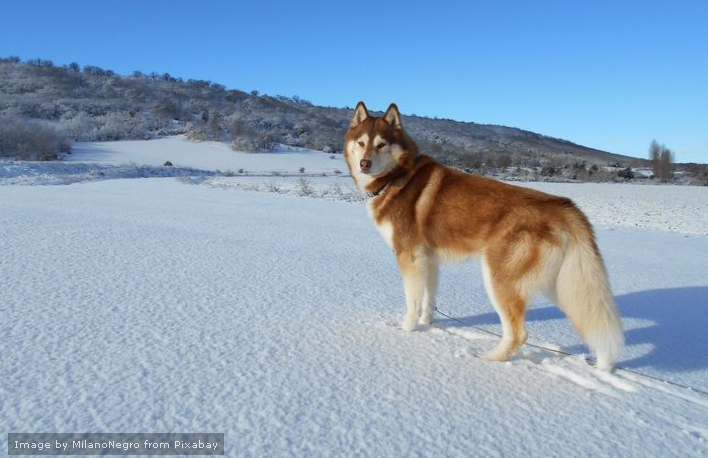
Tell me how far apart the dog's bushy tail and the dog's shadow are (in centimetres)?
47

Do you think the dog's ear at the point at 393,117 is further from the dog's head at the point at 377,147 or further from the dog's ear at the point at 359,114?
the dog's ear at the point at 359,114

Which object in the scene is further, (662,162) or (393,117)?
(662,162)

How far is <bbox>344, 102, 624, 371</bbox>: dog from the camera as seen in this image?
284 centimetres

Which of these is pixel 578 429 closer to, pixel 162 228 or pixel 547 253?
pixel 547 253

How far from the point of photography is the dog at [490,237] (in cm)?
284

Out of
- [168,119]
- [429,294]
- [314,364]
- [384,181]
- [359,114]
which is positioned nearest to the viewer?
[314,364]

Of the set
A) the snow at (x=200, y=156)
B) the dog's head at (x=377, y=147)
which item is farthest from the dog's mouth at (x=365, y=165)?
the snow at (x=200, y=156)

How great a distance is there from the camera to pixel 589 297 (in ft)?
9.20

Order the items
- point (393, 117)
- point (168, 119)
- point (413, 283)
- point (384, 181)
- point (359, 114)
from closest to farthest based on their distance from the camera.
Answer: point (413, 283) → point (384, 181) → point (393, 117) → point (359, 114) → point (168, 119)

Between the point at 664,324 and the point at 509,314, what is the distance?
2.12 meters

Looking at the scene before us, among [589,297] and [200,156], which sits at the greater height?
[200,156]

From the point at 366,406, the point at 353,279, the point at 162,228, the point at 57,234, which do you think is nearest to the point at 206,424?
the point at 366,406

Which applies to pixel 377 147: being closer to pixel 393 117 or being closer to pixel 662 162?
pixel 393 117

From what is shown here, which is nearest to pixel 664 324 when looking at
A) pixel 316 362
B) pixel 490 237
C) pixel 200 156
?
pixel 490 237
